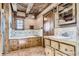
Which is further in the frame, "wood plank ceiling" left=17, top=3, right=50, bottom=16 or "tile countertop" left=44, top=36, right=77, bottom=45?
"wood plank ceiling" left=17, top=3, right=50, bottom=16

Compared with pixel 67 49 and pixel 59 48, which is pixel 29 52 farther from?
pixel 67 49

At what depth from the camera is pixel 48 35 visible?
1559 millimetres

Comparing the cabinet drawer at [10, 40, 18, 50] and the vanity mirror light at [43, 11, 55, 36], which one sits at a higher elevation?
the vanity mirror light at [43, 11, 55, 36]

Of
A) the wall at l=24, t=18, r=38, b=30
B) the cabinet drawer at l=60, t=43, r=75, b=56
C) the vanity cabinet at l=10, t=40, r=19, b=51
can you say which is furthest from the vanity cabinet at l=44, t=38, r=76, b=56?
the vanity cabinet at l=10, t=40, r=19, b=51

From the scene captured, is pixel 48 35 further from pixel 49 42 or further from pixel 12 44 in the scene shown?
pixel 12 44

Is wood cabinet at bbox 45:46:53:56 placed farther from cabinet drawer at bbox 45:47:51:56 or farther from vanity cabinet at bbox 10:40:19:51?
vanity cabinet at bbox 10:40:19:51

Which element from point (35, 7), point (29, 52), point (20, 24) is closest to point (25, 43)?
point (29, 52)

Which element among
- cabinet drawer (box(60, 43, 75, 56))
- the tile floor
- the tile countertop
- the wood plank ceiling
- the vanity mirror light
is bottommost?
the tile floor

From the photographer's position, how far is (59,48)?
141 centimetres

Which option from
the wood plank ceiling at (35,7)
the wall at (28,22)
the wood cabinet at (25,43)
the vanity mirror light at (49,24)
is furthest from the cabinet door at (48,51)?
the wood plank ceiling at (35,7)

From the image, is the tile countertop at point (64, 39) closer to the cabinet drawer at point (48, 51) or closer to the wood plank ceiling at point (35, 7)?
the cabinet drawer at point (48, 51)

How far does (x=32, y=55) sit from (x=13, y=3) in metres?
0.88

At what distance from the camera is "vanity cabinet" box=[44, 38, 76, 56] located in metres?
1.24

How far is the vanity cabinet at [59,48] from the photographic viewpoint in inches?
48.6
